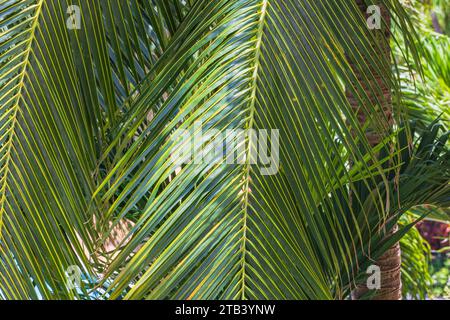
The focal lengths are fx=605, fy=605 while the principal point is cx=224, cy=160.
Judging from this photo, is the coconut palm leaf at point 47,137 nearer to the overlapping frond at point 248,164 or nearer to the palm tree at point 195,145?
the palm tree at point 195,145

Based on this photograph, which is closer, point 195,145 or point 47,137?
point 195,145

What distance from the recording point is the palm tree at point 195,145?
2.45ft

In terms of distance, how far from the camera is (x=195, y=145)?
2.64 feet

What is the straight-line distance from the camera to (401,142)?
1.63 metres

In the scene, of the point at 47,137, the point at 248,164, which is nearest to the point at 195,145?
the point at 248,164

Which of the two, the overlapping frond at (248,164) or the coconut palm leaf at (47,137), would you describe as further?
the coconut palm leaf at (47,137)

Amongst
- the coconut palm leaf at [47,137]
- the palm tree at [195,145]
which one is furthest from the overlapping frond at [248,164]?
the coconut palm leaf at [47,137]

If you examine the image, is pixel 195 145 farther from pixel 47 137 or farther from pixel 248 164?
pixel 47 137

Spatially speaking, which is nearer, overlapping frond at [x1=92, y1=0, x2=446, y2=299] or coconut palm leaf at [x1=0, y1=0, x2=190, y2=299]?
overlapping frond at [x1=92, y1=0, x2=446, y2=299]

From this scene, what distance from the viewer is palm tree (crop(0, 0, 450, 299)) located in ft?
2.45

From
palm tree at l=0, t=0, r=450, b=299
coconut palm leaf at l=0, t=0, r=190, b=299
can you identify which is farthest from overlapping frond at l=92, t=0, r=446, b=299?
coconut palm leaf at l=0, t=0, r=190, b=299

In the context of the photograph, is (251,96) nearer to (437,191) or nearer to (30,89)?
(30,89)

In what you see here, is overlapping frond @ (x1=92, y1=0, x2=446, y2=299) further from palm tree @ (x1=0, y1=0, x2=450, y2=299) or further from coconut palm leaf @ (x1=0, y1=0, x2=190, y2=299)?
coconut palm leaf @ (x1=0, y1=0, x2=190, y2=299)

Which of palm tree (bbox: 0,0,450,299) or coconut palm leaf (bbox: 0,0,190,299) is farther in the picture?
coconut palm leaf (bbox: 0,0,190,299)
